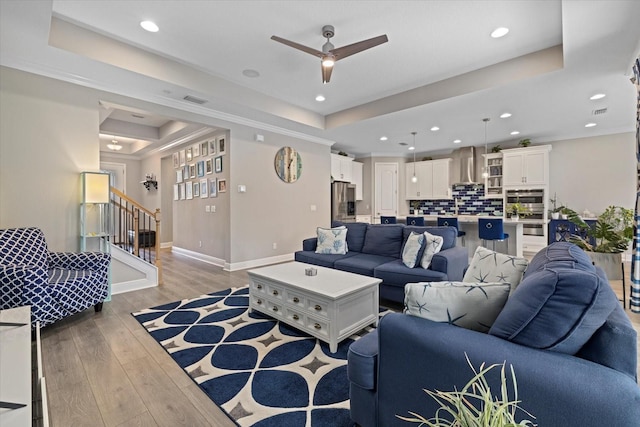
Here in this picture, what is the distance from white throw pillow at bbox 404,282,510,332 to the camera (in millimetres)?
1288

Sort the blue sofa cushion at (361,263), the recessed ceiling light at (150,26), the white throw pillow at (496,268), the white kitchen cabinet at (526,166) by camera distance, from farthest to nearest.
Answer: the white kitchen cabinet at (526,166) < the blue sofa cushion at (361,263) < the recessed ceiling light at (150,26) < the white throw pillow at (496,268)

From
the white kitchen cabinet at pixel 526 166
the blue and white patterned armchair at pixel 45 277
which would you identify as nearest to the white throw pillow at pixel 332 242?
the blue and white patterned armchair at pixel 45 277

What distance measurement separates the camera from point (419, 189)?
847 centimetres

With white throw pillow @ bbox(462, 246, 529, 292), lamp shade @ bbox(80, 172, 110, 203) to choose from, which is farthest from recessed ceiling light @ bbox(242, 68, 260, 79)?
white throw pillow @ bbox(462, 246, 529, 292)

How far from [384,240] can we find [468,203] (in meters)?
5.09

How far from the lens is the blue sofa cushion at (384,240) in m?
3.89

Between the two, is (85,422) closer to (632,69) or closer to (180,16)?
(180,16)

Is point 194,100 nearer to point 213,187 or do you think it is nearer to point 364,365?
point 213,187

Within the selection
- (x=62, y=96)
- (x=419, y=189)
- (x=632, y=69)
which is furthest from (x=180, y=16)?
(x=419, y=189)

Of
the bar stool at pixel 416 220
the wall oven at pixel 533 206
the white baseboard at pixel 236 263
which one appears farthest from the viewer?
the wall oven at pixel 533 206

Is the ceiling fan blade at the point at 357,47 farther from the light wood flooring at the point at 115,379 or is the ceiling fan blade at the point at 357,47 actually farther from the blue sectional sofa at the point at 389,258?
the light wood flooring at the point at 115,379

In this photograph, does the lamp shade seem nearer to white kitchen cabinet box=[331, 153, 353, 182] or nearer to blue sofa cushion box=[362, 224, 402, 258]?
blue sofa cushion box=[362, 224, 402, 258]

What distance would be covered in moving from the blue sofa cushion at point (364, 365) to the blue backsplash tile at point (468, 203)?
24.3ft

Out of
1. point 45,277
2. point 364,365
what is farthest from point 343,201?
point 364,365
